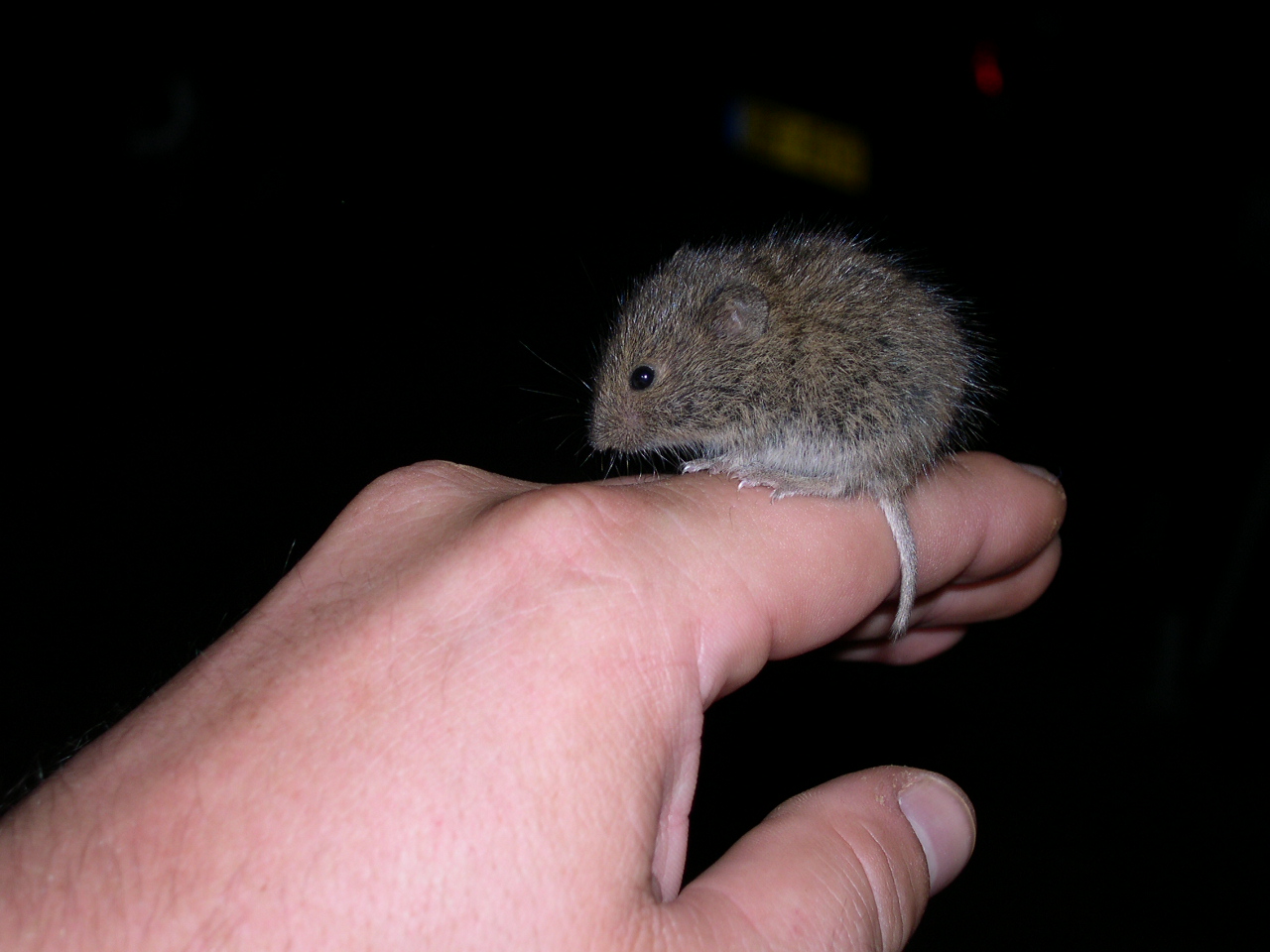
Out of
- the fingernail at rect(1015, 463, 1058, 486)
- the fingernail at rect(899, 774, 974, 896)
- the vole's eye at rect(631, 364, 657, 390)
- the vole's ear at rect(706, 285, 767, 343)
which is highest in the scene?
the vole's ear at rect(706, 285, 767, 343)

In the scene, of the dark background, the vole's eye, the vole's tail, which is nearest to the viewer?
the vole's tail

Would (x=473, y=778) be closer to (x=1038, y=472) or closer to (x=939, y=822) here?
(x=939, y=822)

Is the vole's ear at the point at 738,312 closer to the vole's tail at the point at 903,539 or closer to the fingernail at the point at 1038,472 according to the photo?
the vole's tail at the point at 903,539

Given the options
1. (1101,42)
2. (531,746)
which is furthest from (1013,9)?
(531,746)

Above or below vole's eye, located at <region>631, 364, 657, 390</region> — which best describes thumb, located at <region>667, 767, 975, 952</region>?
below

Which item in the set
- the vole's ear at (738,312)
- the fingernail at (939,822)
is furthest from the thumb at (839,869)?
the vole's ear at (738,312)

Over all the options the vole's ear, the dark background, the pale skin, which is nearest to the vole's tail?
the pale skin

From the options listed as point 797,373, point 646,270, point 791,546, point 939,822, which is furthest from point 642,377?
point 939,822

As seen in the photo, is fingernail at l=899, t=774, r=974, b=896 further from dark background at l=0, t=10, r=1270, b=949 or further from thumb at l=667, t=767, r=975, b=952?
dark background at l=0, t=10, r=1270, b=949
